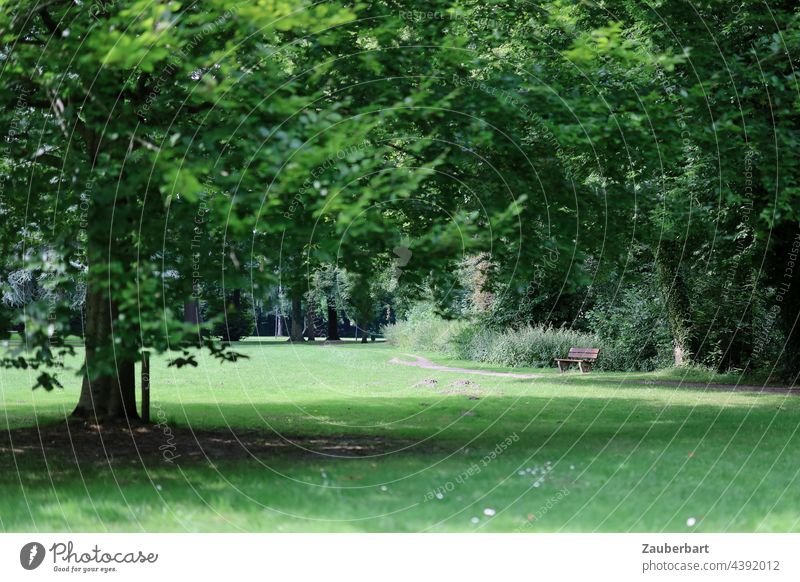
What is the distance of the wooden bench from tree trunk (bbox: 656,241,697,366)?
256cm

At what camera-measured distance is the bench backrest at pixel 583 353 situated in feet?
91.6

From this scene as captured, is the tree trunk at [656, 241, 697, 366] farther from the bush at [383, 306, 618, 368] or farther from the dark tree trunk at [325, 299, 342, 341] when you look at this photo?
the dark tree trunk at [325, 299, 342, 341]

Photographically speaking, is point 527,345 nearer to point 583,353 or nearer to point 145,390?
point 583,353

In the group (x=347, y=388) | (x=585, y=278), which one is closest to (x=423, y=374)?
(x=347, y=388)

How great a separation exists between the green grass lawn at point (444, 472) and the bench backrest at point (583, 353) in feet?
28.5

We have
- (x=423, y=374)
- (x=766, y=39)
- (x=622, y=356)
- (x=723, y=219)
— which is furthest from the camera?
(x=622, y=356)

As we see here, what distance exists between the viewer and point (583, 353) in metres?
28.6

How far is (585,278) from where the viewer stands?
1291cm

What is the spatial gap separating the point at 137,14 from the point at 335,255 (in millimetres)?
3272

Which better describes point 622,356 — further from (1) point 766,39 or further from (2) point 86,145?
(2) point 86,145

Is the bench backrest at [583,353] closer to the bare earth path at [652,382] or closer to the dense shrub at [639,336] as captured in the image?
the dense shrub at [639,336]
